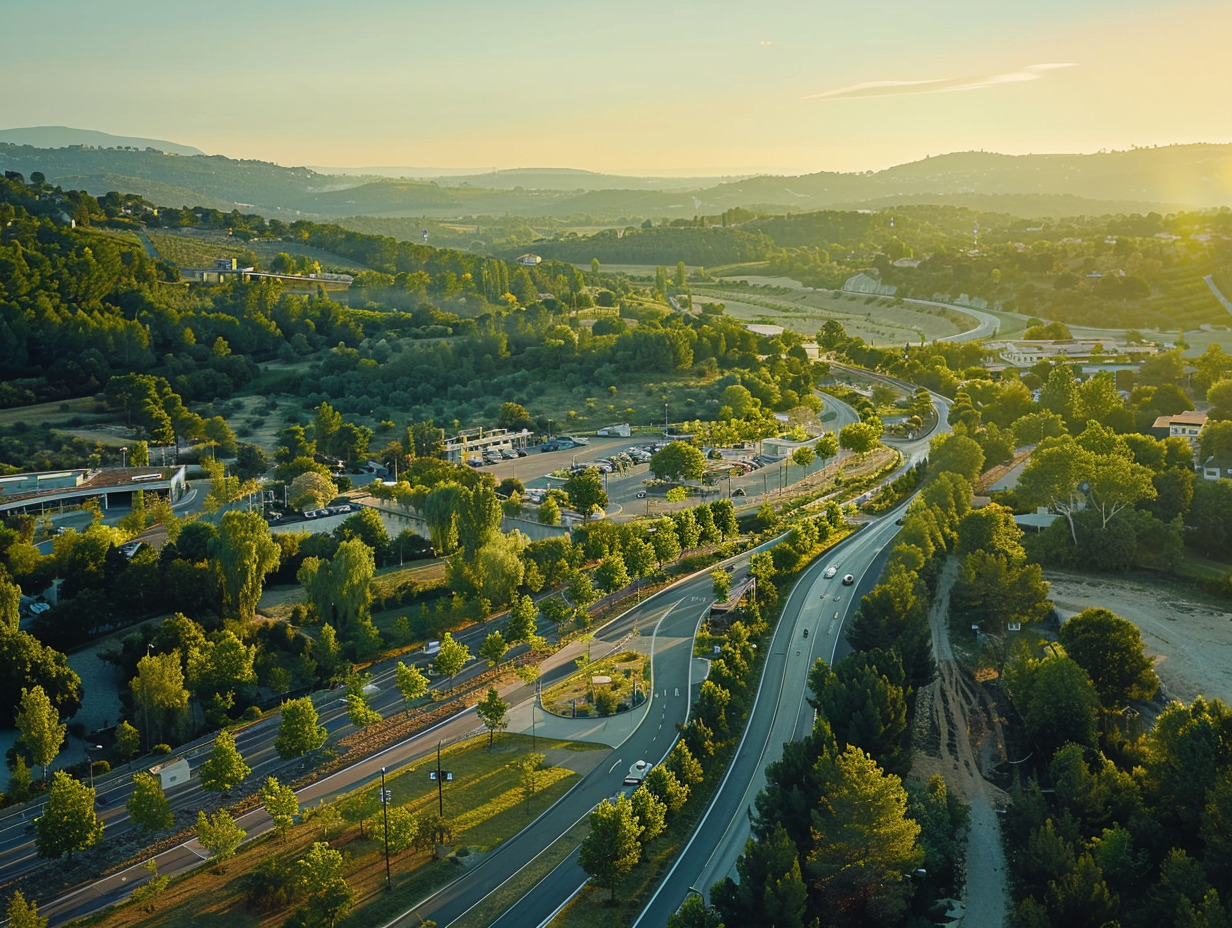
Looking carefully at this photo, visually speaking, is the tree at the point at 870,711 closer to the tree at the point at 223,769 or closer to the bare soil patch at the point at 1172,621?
the bare soil patch at the point at 1172,621

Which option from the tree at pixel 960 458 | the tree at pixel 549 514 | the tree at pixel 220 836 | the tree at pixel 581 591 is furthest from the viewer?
the tree at pixel 960 458

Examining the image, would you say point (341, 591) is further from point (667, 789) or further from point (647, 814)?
point (647, 814)

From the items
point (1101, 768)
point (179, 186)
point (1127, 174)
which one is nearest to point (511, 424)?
point (1101, 768)

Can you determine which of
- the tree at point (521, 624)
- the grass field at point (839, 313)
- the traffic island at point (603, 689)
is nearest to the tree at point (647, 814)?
the traffic island at point (603, 689)

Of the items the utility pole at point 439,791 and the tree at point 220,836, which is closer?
the tree at point 220,836

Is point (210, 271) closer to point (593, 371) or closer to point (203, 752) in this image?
point (593, 371)

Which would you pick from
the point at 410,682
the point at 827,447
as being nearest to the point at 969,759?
the point at 410,682
